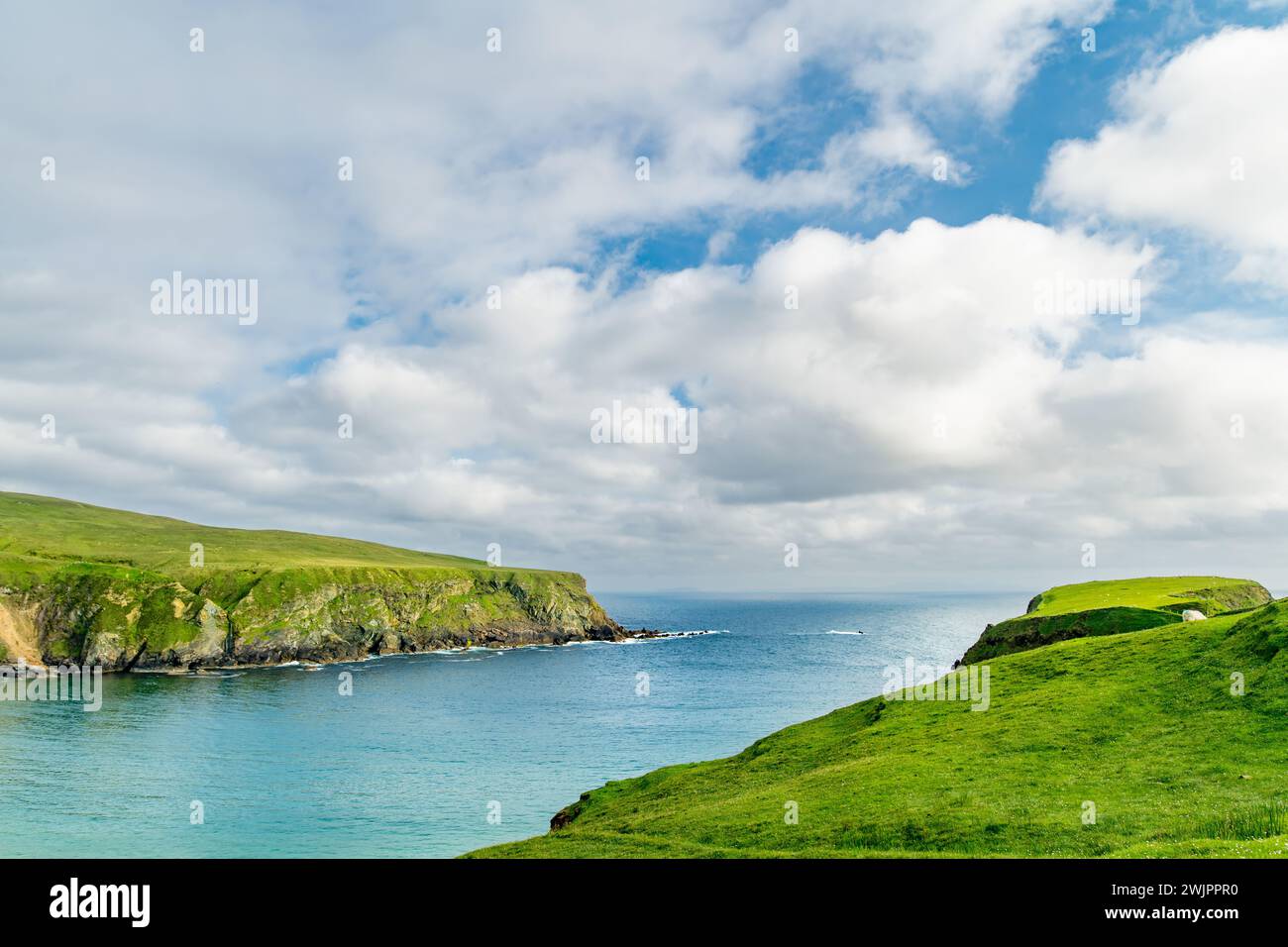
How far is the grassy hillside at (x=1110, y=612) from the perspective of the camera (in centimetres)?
8206

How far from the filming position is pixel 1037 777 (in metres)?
32.3

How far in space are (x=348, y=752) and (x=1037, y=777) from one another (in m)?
88.8

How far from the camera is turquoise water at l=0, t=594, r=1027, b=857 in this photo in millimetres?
64250

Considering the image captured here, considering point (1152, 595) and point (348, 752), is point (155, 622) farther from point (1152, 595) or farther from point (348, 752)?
point (1152, 595)

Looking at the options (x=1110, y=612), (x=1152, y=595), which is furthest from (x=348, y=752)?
(x=1152, y=595)

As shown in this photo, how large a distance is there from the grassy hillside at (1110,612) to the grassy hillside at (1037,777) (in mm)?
36382

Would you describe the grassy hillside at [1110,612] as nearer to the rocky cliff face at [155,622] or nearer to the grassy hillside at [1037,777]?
the grassy hillside at [1037,777]

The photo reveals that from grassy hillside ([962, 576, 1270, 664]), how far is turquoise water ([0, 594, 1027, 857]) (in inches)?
1528

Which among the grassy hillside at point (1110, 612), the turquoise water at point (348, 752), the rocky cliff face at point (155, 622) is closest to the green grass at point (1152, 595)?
the grassy hillside at point (1110, 612)

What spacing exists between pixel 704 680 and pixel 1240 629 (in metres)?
128
